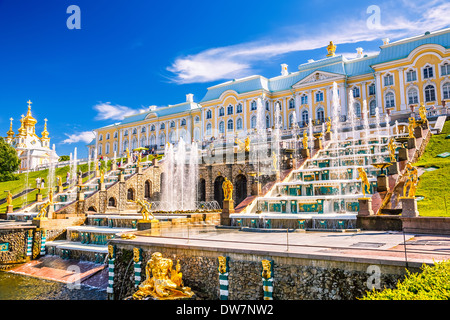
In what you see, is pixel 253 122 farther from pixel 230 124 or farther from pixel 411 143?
pixel 411 143

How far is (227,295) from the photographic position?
951 centimetres

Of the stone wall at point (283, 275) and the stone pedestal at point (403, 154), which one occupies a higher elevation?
the stone pedestal at point (403, 154)

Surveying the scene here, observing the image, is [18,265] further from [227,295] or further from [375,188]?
[375,188]

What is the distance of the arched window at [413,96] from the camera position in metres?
42.7

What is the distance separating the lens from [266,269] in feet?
28.8

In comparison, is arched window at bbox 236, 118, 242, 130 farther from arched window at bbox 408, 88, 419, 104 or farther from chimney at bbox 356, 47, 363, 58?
arched window at bbox 408, 88, 419, 104

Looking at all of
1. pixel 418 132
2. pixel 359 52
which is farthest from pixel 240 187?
pixel 359 52

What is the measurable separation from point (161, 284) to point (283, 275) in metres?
3.41

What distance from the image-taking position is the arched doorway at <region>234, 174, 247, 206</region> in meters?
31.0

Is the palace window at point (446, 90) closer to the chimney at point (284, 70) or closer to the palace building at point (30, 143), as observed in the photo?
the chimney at point (284, 70)

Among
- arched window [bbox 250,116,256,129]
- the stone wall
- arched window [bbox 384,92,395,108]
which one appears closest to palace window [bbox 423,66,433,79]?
arched window [bbox 384,92,395,108]

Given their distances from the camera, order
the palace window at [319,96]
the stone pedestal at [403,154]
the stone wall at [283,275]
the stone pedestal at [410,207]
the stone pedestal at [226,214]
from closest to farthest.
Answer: the stone wall at [283,275], the stone pedestal at [410,207], the stone pedestal at [226,214], the stone pedestal at [403,154], the palace window at [319,96]

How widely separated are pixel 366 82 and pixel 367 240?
41.2 meters

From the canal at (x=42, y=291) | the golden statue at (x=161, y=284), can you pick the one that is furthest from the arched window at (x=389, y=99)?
the golden statue at (x=161, y=284)
